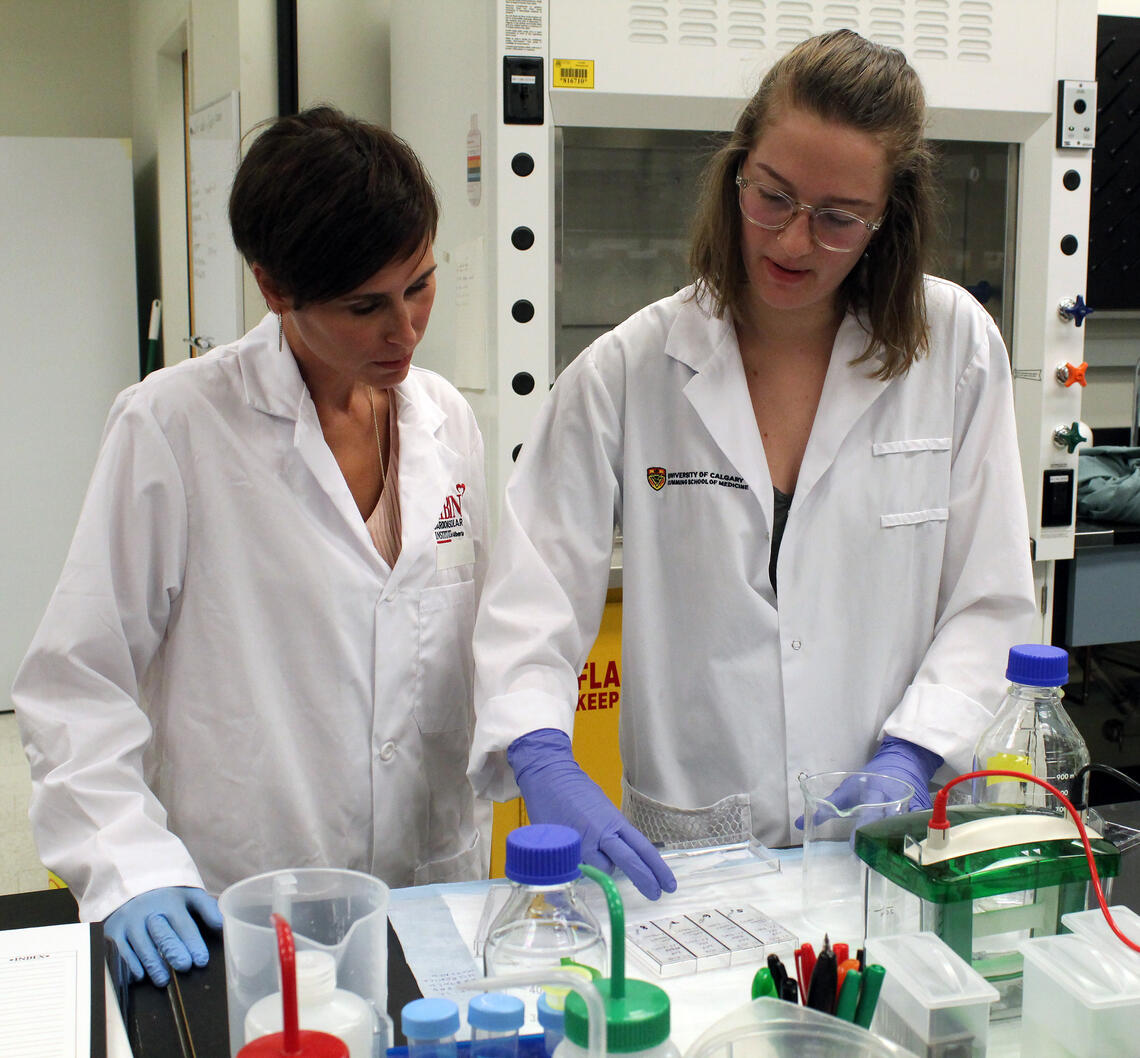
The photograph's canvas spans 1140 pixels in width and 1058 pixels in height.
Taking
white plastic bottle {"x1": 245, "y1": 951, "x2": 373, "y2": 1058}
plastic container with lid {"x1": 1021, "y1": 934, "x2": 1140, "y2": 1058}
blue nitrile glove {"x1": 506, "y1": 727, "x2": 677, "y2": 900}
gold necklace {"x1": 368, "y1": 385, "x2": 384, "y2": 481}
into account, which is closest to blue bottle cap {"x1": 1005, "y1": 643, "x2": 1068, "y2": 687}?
plastic container with lid {"x1": 1021, "y1": 934, "x2": 1140, "y2": 1058}

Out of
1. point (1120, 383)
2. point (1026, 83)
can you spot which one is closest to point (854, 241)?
point (1026, 83)

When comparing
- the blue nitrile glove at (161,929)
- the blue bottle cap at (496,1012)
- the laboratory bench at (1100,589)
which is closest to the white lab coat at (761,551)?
the blue nitrile glove at (161,929)

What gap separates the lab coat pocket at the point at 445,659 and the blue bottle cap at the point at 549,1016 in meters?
0.65

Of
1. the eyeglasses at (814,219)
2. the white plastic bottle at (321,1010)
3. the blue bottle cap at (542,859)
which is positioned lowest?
the white plastic bottle at (321,1010)

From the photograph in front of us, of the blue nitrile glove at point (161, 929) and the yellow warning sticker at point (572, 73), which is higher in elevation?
the yellow warning sticker at point (572, 73)

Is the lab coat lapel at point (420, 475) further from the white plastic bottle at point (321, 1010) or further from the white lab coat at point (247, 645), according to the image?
the white plastic bottle at point (321, 1010)

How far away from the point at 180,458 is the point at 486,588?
Answer: 362mm

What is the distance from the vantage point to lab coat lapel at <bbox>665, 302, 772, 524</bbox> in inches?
52.6

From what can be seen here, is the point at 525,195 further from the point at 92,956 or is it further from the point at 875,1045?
the point at 875,1045

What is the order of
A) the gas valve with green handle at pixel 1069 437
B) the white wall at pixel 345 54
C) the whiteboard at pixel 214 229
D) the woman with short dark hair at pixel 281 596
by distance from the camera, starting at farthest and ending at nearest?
1. the whiteboard at pixel 214 229
2. the white wall at pixel 345 54
3. the gas valve with green handle at pixel 1069 437
4. the woman with short dark hair at pixel 281 596

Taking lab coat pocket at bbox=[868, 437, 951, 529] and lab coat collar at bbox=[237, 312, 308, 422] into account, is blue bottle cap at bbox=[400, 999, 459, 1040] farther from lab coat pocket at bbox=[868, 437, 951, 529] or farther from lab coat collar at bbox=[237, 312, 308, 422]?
lab coat pocket at bbox=[868, 437, 951, 529]

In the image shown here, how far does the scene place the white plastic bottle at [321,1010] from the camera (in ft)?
2.04

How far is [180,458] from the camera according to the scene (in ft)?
3.90

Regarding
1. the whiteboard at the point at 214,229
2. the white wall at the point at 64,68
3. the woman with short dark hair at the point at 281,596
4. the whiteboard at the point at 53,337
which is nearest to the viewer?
the woman with short dark hair at the point at 281,596
